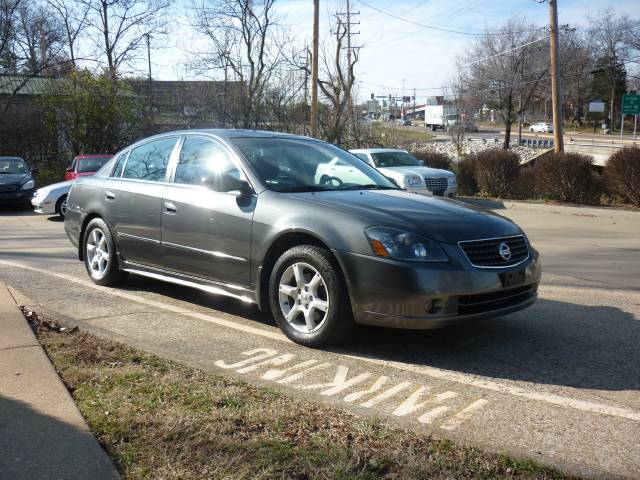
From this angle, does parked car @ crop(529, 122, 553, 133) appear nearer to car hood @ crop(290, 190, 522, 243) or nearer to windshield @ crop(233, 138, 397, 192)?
windshield @ crop(233, 138, 397, 192)

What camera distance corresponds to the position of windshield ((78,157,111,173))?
17891 millimetres

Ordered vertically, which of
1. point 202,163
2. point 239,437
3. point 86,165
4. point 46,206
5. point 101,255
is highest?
point 86,165

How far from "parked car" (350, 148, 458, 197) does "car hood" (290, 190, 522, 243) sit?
35.3ft

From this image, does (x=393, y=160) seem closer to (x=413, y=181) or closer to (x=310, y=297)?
(x=413, y=181)

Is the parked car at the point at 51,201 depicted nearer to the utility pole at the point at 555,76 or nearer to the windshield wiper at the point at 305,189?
the windshield wiper at the point at 305,189

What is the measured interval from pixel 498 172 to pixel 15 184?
42.1ft

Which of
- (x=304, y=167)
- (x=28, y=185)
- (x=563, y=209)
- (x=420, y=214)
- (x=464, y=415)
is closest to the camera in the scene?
(x=464, y=415)

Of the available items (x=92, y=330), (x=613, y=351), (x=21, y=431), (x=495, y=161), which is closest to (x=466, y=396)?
(x=613, y=351)

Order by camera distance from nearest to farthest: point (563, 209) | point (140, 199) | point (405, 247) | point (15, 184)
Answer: point (405, 247)
point (140, 199)
point (563, 209)
point (15, 184)

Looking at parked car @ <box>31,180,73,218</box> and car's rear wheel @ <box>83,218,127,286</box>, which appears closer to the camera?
car's rear wheel @ <box>83,218,127,286</box>

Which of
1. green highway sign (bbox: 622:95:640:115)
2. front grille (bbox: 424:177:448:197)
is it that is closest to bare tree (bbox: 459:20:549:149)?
green highway sign (bbox: 622:95:640:115)

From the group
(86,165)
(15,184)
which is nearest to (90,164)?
(86,165)

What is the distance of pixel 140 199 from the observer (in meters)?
6.29

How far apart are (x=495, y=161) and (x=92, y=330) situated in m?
15.3
